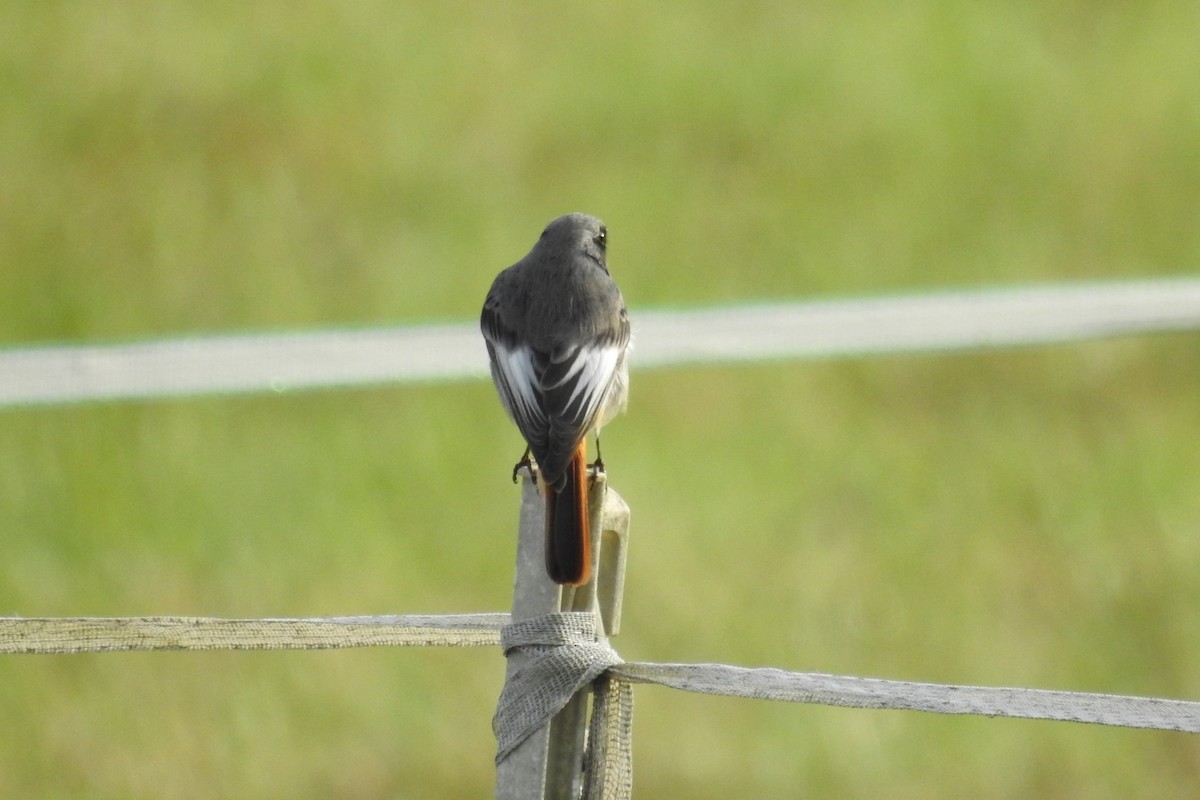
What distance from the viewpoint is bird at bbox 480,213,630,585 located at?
3832 millimetres

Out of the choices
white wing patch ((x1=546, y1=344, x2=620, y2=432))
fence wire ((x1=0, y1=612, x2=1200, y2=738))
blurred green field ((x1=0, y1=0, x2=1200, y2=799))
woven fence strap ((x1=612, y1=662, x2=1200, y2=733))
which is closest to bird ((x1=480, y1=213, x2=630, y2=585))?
white wing patch ((x1=546, y1=344, x2=620, y2=432))

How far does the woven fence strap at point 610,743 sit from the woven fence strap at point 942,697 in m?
0.15

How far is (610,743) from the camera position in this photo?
2.70 meters

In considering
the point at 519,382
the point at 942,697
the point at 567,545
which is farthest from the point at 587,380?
the point at 942,697

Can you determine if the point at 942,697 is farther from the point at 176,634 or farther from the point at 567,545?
the point at 176,634

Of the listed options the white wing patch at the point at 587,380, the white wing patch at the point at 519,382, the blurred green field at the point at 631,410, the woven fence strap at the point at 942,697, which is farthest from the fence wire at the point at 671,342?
the woven fence strap at the point at 942,697

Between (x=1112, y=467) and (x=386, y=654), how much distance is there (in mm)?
4170

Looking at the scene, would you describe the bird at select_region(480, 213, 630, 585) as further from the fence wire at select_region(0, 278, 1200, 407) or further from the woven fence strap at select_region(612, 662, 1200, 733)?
the fence wire at select_region(0, 278, 1200, 407)

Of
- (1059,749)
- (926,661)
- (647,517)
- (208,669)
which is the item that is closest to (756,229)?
(647,517)

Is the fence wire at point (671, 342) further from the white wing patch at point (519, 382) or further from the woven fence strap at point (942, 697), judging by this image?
the woven fence strap at point (942, 697)

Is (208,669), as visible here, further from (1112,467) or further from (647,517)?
(1112,467)

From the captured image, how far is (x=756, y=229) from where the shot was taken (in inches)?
328

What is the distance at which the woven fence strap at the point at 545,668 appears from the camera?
2619 millimetres

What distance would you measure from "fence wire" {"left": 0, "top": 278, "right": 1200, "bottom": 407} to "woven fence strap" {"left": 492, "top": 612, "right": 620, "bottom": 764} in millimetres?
4578
